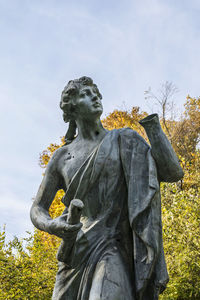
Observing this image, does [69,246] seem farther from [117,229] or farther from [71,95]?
[71,95]

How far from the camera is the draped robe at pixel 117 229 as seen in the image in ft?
9.64

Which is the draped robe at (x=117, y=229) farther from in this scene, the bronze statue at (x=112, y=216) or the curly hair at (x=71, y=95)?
the curly hair at (x=71, y=95)

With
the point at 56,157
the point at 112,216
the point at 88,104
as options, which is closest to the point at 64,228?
the point at 112,216

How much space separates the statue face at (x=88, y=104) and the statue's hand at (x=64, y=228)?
949mm

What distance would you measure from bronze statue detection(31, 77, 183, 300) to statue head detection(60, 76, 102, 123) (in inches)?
4.9

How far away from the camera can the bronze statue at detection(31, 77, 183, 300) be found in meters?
2.93

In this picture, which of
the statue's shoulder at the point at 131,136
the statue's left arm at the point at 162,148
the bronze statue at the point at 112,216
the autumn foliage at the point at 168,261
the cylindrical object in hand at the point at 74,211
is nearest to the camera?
the cylindrical object in hand at the point at 74,211

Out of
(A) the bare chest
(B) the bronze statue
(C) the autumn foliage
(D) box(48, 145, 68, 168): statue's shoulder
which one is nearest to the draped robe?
(B) the bronze statue

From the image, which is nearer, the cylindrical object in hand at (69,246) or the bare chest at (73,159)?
the cylindrical object in hand at (69,246)

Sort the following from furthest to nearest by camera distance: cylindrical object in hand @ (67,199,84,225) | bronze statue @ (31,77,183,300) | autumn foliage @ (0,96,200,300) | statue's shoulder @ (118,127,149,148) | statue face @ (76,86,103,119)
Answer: autumn foliage @ (0,96,200,300), statue face @ (76,86,103,119), statue's shoulder @ (118,127,149,148), bronze statue @ (31,77,183,300), cylindrical object in hand @ (67,199,84,225)

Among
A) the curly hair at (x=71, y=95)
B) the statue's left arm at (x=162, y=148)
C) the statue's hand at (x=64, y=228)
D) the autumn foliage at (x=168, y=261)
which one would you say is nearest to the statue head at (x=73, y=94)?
the curly hair at (x=71, y=95)

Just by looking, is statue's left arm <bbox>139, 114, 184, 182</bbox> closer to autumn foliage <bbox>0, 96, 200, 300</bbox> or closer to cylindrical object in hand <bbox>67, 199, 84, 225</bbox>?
cylindrical object in hand <bbox>67, 199, 84, 225</bbox>

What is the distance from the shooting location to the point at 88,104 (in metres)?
3.53

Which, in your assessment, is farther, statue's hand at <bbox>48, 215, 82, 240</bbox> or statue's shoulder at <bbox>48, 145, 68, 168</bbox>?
statue's shoulder at <bbox>48, 145, 68, 168</bbox>
